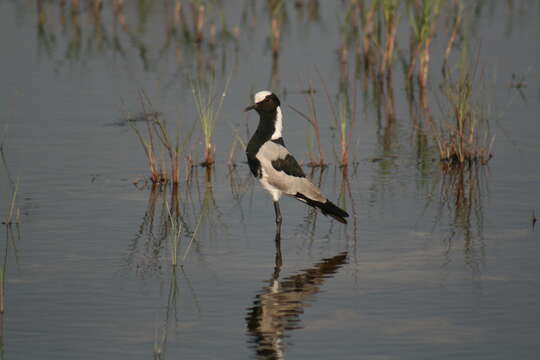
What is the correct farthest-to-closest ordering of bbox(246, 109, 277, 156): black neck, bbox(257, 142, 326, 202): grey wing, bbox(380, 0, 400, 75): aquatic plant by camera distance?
bbox(380, 0, 400, 75): aquatic plant < bbox(246, 109, 277, 156): black neck < bbox(257, 142, 326, 202): grey wing

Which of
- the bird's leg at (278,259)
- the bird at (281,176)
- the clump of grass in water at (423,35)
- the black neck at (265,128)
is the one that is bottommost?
the bird's leg at (278,259)

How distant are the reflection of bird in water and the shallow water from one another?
0.08 feet

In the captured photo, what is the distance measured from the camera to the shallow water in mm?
7785

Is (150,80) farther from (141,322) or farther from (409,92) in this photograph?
(141,322)

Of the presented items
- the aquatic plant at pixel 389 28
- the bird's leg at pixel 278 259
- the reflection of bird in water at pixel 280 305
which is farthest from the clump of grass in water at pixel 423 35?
the reflection of bird in water at pixel 280 305

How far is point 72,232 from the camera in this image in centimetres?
1053

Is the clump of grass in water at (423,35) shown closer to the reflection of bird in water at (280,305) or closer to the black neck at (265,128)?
the black neck at (265,128)

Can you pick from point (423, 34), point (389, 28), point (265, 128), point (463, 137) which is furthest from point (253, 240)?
point (389, 28)

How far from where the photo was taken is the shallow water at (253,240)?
307 inches

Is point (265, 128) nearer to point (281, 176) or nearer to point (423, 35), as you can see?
point (281, 176)

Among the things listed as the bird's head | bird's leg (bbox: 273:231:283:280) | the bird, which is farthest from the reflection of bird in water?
the bird's head

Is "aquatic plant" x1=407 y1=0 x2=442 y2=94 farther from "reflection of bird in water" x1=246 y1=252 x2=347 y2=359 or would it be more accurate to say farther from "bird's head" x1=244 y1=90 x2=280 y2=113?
"reflection of bird in water" x1=246 y1=252 x2=347 y2=359

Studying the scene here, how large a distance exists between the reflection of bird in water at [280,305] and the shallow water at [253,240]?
0.08 feet

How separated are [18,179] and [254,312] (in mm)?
4884
